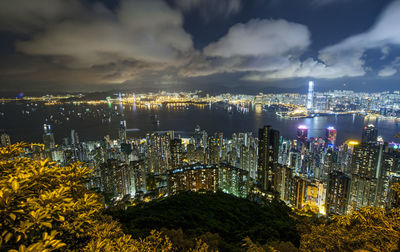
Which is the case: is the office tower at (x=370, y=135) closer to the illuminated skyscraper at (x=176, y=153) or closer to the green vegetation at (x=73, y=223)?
the illuminated skyscraper at (x=176, y=153)

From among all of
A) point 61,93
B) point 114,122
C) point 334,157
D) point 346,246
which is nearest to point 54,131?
point 114,122

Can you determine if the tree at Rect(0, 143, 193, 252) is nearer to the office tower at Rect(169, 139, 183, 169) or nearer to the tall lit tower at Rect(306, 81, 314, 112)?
the office tower at Rect(169, 139, 183, 169)

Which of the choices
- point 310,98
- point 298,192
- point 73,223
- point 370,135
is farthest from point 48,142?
point 310,98

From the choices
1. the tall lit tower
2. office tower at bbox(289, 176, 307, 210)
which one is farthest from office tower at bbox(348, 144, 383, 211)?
the tall lit tower

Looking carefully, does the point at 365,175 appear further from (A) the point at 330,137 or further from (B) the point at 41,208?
(B) the point at 41,208

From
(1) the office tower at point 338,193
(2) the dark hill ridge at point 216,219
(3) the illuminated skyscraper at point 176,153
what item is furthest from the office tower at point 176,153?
(1) the office tower at point 338,193
